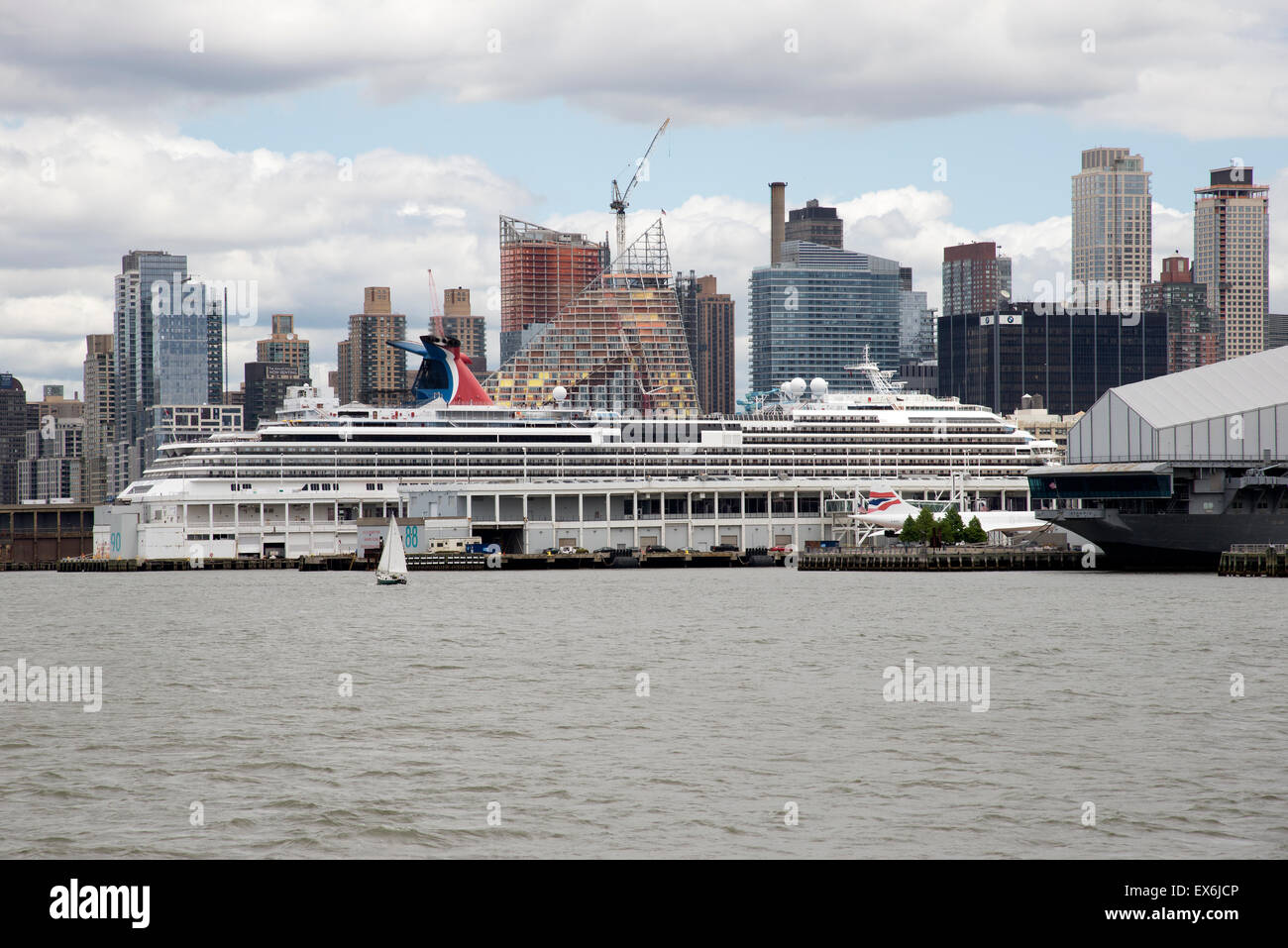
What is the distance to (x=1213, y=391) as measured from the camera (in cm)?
9538

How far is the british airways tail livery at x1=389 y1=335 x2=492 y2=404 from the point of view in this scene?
141500 millimetres

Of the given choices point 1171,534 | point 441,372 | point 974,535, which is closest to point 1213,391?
point 1171,534

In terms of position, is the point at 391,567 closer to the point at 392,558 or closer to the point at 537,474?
the point at 392,558

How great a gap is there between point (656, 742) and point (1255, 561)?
217 feet

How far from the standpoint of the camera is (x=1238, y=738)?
27703 millimetres

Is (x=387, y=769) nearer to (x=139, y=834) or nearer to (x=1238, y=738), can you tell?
(x=139, y=834)

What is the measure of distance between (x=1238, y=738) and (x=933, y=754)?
609 centimetres

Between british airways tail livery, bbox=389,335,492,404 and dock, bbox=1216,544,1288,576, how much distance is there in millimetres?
77196

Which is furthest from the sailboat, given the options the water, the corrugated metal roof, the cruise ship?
the corrugated metal roof

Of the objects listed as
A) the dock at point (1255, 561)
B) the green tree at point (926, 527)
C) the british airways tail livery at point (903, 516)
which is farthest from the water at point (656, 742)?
the british airways tail livery at point (903, 516)

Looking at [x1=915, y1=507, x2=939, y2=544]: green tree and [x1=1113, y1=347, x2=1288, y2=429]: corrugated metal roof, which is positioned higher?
[x1=1113, y1=347, x2=1288, y2=429]: corrugated metal roof

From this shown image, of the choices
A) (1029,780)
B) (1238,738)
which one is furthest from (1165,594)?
(1029,780)

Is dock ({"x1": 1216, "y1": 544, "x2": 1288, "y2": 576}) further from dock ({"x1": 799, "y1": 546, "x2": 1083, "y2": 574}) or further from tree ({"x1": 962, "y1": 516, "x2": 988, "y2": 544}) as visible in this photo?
tree ({"x1": 962, "y1": 516, "x2": 988, "y2": 544})

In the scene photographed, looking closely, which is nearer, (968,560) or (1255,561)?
(1255,561)
